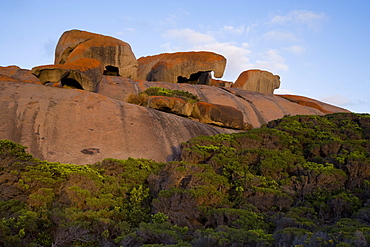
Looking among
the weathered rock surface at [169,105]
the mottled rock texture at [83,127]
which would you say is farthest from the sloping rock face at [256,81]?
the mottled rock texture at [83,127]

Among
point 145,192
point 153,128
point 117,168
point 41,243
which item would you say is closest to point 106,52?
point 153,128

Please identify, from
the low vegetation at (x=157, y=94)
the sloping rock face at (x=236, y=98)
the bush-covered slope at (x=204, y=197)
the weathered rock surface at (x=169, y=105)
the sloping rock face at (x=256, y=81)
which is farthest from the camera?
the sloping rock face at (x=256, y=81)

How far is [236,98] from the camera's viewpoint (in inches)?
1141

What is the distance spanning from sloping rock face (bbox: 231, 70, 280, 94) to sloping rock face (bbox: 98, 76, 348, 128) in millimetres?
10501

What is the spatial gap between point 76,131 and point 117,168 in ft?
11.6

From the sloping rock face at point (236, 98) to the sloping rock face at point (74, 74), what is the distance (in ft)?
4.62

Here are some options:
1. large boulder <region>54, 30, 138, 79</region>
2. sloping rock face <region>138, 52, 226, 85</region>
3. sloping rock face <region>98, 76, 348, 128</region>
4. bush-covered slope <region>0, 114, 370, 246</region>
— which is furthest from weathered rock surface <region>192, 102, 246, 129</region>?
large boulder <region>54, 30, 138, 79</region>

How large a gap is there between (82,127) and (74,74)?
6908mm

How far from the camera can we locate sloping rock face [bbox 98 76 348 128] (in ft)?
86.0

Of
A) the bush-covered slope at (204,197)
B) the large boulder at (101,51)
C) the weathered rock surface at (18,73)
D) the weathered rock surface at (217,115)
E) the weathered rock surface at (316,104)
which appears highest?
the large boulder at (101,51)

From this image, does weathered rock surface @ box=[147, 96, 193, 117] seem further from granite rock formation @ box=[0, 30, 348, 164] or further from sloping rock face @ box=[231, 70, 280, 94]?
sloping rock face @ box=[231, 70, 280, 94]

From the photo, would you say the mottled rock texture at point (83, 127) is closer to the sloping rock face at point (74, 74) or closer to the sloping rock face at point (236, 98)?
the sloping rock face at point (74, 74)

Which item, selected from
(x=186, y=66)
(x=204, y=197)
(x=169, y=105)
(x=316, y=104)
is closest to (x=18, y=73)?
(x=186, y=66)

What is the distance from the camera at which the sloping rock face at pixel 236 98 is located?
26216 mm
